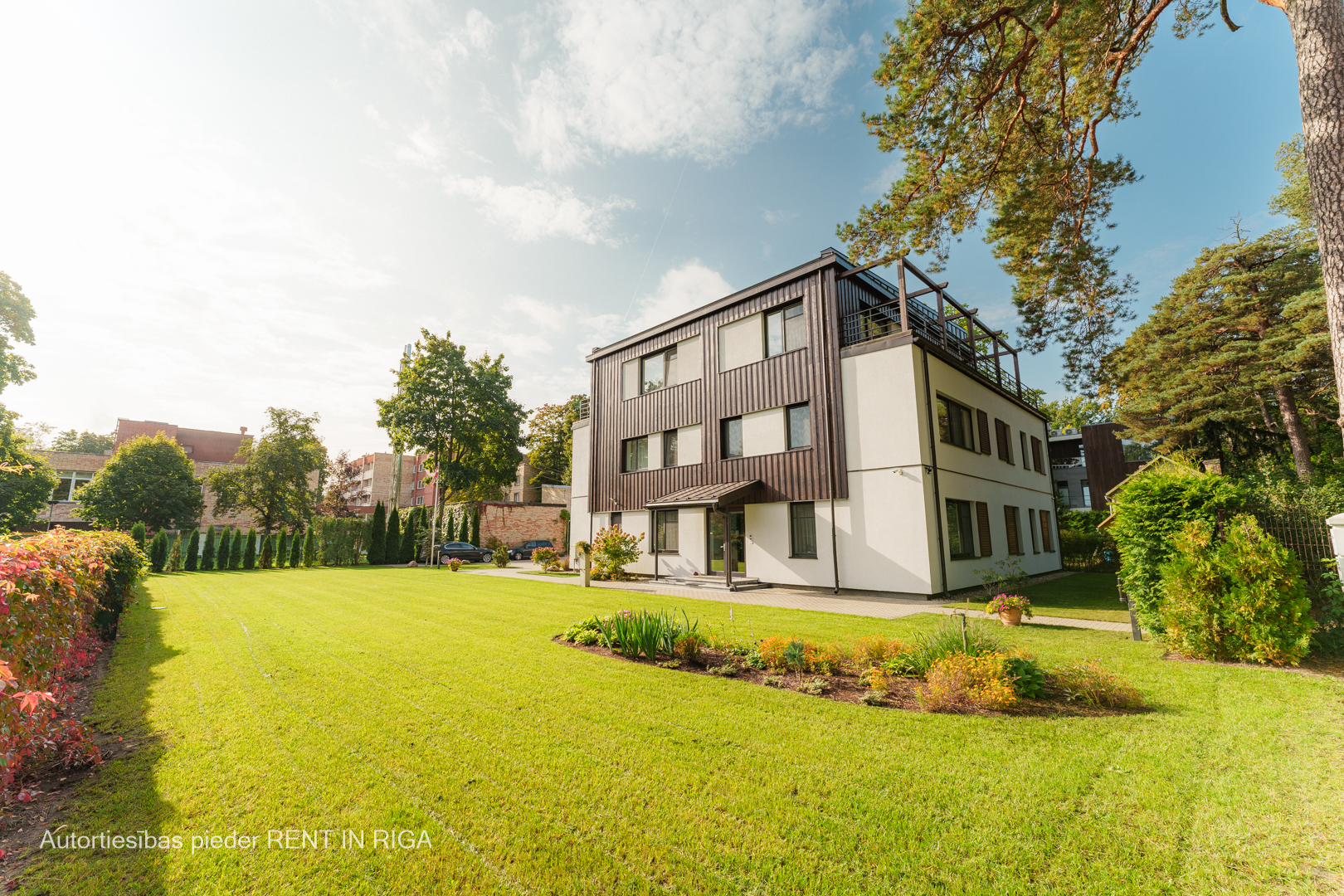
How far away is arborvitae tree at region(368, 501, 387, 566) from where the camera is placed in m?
30.3

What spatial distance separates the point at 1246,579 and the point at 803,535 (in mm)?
9461

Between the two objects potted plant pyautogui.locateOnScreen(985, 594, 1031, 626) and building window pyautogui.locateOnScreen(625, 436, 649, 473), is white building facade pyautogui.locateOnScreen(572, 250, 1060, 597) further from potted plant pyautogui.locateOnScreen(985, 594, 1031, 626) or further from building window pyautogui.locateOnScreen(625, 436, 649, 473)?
Result: potted plant pyautogui.locateOnScreen(985, 594, 1031, 626)

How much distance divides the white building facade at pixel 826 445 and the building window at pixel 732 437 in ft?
0.18

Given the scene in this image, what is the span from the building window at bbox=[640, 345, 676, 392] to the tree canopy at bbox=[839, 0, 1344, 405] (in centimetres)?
941

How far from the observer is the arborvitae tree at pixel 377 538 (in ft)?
99.5

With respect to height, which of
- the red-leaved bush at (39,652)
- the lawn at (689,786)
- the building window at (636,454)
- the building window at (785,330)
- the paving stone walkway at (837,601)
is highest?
the building window at (785,330)

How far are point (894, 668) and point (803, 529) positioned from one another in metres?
9.23

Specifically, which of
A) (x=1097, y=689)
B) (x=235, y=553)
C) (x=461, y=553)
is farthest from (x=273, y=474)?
(x=1097, y=689)

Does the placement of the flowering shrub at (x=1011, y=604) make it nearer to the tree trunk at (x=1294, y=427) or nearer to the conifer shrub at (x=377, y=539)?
the tree trunk at (x=1294, y=427)

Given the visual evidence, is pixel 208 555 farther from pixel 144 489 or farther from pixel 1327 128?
pixel 1327 128

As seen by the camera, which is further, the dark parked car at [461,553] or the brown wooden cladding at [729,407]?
the dark parked car at [461,553]

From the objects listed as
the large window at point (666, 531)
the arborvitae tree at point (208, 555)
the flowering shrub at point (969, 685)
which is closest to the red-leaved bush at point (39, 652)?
the flowering shrub at point (969, 685)

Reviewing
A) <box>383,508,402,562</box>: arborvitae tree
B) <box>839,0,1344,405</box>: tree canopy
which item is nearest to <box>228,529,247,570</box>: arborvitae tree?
<box>383,508,402,562</box>: arborvitae tree

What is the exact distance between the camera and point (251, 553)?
90.6ft
